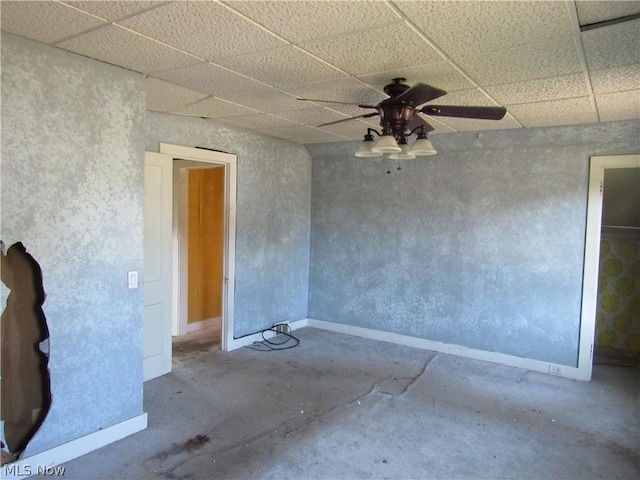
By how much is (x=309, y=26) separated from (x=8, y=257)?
1957 millimetres

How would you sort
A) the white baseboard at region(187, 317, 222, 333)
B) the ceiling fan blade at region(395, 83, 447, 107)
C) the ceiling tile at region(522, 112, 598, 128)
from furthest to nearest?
the white baseboard at region(187, 317, 222, 333) < the ceiling tile at region(522, 112, 598, 128) < the ceiling fan blade at region(395, 83, 447, 107)

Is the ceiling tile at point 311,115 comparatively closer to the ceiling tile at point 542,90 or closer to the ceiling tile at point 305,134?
the ceiling tile at point 305,134

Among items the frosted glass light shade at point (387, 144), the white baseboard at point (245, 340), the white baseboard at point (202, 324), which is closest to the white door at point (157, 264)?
the white baseboard at point (245, 340)

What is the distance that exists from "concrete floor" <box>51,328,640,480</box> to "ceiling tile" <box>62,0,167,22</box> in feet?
8.02

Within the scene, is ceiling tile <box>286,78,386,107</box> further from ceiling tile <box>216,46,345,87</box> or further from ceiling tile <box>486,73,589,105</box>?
ceiling tile <box>486,73,589,105</box>

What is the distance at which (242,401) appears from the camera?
342 centimetres

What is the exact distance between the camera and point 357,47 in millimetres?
2186

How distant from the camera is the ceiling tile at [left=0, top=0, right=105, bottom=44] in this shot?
6.10 feet

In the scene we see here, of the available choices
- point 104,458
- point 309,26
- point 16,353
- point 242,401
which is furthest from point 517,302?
point 16,353

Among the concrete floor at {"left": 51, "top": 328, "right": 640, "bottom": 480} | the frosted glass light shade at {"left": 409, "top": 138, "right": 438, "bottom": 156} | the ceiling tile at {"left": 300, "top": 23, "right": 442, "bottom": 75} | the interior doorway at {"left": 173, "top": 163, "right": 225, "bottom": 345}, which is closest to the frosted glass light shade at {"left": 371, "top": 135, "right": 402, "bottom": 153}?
the frosted glass light shade at {"left": 409, "top": 138, "right": 438, "bottom": 156}

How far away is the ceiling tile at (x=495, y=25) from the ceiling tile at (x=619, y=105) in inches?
49.6

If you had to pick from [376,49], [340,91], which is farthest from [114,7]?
[340,91]

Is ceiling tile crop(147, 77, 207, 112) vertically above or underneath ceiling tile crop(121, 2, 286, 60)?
above

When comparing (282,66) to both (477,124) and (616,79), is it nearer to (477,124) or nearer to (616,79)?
(616,79)
